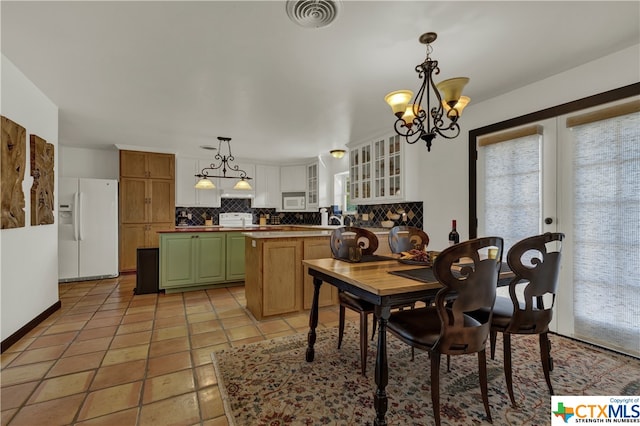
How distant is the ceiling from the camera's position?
177cm

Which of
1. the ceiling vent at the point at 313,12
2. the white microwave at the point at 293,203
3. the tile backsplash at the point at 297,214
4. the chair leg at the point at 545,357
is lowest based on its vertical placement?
the chair leg at the point at 545,357

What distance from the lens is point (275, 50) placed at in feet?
7.16

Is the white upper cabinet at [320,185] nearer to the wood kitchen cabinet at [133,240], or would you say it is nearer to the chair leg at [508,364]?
the wood kitchen cabinet at [133,240]

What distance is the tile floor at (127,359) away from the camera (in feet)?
5.34

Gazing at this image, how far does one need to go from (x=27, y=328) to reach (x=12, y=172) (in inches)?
55.8

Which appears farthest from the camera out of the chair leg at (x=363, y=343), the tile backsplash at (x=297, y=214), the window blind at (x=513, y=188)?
the tile backsplash at (x=297, y=214)

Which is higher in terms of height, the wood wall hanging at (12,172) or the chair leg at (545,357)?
the wood wall hanging at (12,172)

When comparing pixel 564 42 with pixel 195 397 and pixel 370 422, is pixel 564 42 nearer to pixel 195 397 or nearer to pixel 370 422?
pixel 370 422

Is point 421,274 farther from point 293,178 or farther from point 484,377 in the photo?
point 293,178

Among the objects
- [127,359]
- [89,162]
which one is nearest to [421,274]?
[127,359]

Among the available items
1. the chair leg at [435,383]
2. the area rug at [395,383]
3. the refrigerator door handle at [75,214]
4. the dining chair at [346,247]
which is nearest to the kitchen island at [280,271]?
the area rug at [395,383]

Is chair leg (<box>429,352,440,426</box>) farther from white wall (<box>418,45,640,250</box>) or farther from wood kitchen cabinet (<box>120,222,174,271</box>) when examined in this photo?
wood kitchen cabinet (<box>120,222,174,271</box>)

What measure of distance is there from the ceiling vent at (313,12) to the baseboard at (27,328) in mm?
3305

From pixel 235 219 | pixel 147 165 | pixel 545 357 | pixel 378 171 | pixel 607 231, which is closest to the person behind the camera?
pixel 545 357
